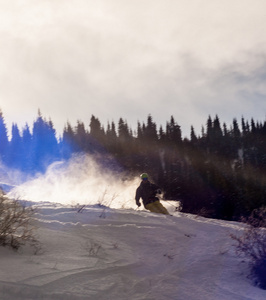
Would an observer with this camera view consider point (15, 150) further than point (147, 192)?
Yes

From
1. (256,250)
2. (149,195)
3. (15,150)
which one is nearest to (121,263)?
(256,250)

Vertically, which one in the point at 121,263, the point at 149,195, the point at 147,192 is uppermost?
the point at 147,192

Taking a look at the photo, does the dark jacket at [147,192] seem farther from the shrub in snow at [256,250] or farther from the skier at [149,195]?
the shrub in snow at [256,250]

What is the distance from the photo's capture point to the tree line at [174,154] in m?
52.5

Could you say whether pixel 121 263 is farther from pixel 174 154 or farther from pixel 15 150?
pixel 15 150

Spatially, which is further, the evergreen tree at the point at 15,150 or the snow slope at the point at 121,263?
the evergreen tree at the point at 15,150

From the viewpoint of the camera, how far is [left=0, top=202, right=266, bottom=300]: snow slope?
3.33 meters

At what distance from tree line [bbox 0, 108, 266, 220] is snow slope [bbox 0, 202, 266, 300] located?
126 ft

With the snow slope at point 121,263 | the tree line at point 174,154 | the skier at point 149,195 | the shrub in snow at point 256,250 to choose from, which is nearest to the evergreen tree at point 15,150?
the tree line at point 174,154

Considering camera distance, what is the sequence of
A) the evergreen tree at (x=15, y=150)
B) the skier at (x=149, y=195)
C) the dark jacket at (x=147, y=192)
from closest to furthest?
the skier at (x=149, y=195), the dark jacket at (x=147, y=192), the evergreen tree at (x=15, y=150)

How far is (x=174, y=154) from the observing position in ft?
255

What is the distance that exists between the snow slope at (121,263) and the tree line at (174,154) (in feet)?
126

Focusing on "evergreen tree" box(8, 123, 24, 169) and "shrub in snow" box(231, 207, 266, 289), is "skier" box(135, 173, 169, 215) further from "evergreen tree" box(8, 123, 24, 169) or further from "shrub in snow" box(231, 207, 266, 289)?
"evergreen tree" box(8, 123, 24, 169)

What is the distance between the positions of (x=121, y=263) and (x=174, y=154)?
243 feet
